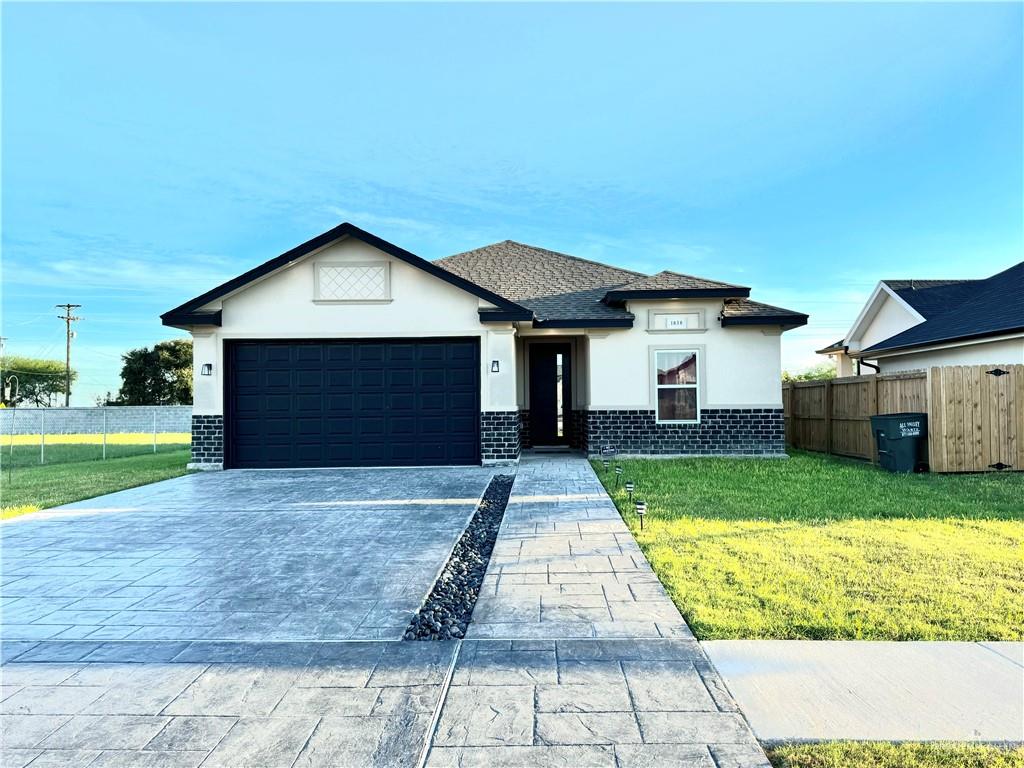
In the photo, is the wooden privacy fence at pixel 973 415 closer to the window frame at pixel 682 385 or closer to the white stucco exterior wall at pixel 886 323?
the window frame at pixel 682 385

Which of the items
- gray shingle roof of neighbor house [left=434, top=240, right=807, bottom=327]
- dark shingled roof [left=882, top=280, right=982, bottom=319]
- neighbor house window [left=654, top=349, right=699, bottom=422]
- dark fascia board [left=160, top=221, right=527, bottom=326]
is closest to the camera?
dark fascia board [left=160, top=221, right=527, bottom=326]

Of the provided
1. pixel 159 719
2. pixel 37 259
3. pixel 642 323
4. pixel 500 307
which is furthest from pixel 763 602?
pixel 37 259

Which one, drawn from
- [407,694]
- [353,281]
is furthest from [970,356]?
[407,694]

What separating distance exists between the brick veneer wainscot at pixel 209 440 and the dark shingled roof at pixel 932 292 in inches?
753

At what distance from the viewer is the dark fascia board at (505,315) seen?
11141mm

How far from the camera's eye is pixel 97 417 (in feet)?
93.9

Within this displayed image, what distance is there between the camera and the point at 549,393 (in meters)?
14.1

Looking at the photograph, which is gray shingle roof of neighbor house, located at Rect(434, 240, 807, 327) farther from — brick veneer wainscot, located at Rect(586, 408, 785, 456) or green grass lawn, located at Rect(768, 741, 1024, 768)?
green grass lawn, located at Rect(768, 741, 1024, 768)

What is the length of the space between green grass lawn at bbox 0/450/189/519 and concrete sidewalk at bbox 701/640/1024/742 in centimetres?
906

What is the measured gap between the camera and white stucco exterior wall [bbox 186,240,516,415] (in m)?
11.3

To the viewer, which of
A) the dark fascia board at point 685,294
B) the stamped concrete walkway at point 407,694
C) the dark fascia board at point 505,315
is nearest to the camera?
the stamped concrete walkway at point 407,694

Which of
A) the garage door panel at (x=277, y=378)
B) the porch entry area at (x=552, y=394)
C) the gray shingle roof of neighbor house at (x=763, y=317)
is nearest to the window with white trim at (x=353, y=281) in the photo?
the garage door panel at (x=277, y=378)

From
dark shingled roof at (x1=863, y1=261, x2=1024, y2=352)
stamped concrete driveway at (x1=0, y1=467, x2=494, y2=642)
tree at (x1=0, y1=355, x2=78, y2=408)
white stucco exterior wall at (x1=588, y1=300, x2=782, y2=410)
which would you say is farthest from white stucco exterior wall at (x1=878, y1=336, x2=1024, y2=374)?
tree at (x1=0, y1=355, x2=78, y2=408)

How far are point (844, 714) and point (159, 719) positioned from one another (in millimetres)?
3061
